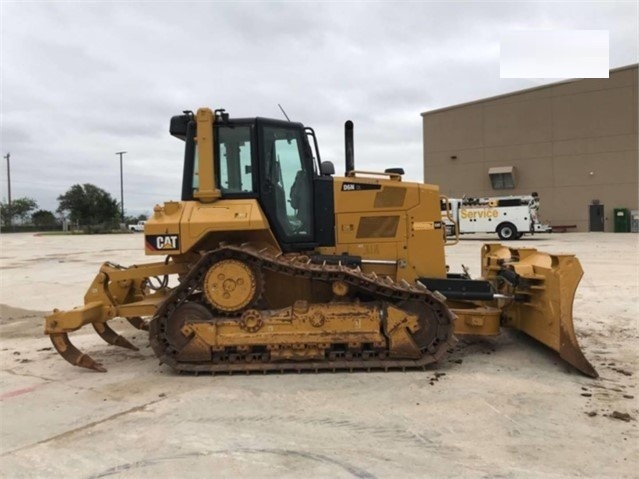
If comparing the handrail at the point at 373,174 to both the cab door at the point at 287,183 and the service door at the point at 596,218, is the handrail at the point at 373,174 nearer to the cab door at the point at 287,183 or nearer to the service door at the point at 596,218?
the cab door at the point at 287,183

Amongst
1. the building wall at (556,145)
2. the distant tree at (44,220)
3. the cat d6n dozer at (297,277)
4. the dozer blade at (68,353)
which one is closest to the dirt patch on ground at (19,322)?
the cat d6n dozer at (297,277)

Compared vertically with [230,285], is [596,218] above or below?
above

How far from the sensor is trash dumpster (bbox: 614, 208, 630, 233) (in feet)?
120

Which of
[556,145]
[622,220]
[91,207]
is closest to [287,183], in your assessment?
[622,220]

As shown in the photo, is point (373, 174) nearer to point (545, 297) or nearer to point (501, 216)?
point (545, 297)

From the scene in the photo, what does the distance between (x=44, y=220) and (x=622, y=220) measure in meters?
71.6

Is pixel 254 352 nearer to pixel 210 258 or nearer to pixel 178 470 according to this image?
pixel 210 258

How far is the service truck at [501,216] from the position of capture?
93.6 ft

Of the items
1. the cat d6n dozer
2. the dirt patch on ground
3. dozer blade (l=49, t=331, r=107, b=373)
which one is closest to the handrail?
the cat d6n dozer

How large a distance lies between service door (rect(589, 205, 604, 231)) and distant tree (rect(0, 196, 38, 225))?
70105 millimetres

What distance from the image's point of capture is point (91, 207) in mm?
67875

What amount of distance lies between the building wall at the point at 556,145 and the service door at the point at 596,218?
0.32 meters

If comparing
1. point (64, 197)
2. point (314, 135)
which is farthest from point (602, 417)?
point (64, 197)

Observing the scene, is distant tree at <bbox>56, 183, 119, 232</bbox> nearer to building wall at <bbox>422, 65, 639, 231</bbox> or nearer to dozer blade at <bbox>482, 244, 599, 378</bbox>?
building wall at <bbox>422, 65, 639, 231</bbox>
